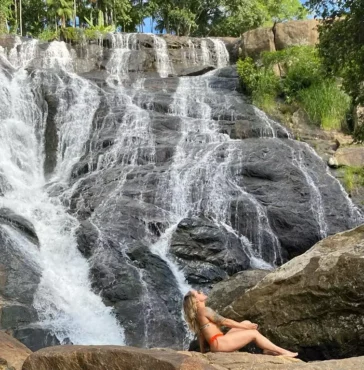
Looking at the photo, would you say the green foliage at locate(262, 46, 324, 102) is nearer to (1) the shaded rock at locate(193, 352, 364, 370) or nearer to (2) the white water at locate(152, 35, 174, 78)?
(2) the white water at locate(152, 35, 174, 78)

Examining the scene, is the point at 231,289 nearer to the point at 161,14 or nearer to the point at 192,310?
the point at 192,310

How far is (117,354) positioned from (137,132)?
1352 centimetres

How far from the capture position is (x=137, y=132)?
1802 cm

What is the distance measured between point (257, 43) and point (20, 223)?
52.0ft

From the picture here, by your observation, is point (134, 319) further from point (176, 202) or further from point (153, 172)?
point (153, 172)

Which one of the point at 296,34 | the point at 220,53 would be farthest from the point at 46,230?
the point at 220,53

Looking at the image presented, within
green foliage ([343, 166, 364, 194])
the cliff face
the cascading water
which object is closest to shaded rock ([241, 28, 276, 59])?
the cliff face

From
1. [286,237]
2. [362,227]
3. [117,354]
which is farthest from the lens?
[286,237]

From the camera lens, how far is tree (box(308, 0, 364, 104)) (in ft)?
37.7

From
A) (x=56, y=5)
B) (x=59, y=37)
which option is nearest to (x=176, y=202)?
(x=59, y=37)

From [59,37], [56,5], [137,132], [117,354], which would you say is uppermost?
[56,5]

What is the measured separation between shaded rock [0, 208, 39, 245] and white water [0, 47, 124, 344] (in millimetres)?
242

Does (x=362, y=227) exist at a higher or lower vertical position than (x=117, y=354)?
higher

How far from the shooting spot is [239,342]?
5805 millimetres
